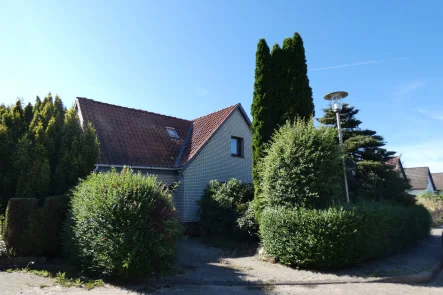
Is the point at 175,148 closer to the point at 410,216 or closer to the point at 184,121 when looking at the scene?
the point at 184,121

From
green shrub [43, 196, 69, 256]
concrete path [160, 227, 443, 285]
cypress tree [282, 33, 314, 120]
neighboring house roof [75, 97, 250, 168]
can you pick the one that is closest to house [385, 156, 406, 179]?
concrete path [160, 227, 443, 285]

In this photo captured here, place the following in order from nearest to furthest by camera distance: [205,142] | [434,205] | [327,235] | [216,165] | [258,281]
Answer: [258,281] → [327,235] → [205,142] → [216,165] → [434,205]

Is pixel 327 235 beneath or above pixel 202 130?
beneath

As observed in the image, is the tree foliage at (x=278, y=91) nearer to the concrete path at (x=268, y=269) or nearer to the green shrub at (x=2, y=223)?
the concrete path at (x=268, y=269)

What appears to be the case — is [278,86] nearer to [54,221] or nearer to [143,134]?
[143,134]

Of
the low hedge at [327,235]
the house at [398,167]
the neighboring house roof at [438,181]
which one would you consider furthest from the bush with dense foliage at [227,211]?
the neighboring house roof at [438,181]

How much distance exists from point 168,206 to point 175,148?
347 inches

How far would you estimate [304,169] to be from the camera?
7.82 m

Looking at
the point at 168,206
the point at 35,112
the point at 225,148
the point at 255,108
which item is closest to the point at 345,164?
the point at 255,108

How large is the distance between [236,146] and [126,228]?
36.0 feet

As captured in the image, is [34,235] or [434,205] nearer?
[34,235]

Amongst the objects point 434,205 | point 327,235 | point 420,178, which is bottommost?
point 327,235

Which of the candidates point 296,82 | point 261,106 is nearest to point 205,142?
point 261,106

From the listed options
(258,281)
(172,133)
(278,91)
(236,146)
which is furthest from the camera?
(236,146)
